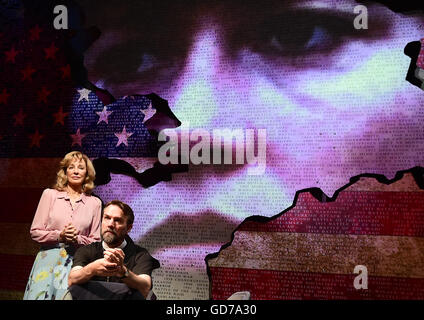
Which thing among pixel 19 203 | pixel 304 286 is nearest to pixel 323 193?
pixel 304 286

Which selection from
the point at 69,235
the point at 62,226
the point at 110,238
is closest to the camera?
the point at 110,238

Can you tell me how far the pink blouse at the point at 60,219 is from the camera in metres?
3.16

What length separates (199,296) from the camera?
342cm

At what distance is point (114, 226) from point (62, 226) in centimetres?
55

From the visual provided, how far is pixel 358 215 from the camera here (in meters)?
3.14

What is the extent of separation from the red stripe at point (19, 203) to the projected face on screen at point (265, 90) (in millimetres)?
558

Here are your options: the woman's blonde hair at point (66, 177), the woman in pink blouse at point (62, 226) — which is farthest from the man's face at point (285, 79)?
the woman in pink blouse at point (62, 226)

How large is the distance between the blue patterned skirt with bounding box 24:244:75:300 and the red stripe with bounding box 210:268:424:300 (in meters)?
0.95

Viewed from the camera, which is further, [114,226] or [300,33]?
[300,33]

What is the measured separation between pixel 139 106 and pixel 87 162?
1.90ft

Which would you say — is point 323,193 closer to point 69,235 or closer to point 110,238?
point 110,238

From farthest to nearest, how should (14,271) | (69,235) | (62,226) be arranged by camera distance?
(14,271) → (62,226) → (69,235)
